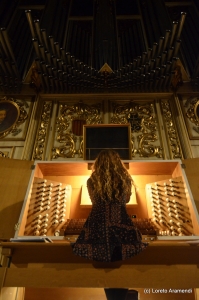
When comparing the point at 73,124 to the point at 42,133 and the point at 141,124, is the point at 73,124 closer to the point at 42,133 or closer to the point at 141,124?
the point at 42,133

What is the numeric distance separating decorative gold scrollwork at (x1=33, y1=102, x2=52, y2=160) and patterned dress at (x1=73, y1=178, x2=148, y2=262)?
1956 mm

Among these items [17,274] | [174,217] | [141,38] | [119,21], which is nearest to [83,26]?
[119,21]

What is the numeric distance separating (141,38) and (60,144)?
131 inches

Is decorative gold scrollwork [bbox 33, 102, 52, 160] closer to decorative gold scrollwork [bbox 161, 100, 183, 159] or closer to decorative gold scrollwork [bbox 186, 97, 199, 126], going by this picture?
decorative gold scrollwork [bbox 161, 100, 183, 159]

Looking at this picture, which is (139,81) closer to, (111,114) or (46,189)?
(111,114)

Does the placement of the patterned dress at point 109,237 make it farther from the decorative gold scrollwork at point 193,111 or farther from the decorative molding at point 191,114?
the decorative gold scrollwork at point 193,111

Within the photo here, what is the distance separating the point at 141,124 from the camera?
3893 mm

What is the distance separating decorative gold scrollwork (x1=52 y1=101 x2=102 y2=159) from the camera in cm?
362

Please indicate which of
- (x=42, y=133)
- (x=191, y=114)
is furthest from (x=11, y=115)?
(x=191, y=114)

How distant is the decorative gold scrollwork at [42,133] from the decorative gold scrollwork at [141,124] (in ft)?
3.58

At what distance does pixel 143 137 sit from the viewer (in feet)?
12.2

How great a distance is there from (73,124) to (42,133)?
0.52 metres

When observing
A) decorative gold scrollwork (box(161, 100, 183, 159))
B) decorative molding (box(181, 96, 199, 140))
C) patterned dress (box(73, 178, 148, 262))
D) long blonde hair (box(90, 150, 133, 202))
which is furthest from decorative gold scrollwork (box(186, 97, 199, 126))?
patterned dress (box(73, 178, 148, 262))

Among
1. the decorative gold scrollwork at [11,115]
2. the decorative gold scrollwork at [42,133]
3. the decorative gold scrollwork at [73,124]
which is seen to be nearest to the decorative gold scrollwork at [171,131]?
the decorative gold scrollwork at [73,124]
